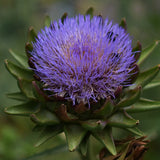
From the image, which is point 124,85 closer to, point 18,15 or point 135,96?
point 135,96

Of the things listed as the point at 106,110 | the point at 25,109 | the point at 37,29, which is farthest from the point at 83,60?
the point at 37,29

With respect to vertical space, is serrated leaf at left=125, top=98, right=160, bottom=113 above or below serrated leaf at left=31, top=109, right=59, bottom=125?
above

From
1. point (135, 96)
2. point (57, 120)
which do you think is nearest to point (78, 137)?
point (57, 120)

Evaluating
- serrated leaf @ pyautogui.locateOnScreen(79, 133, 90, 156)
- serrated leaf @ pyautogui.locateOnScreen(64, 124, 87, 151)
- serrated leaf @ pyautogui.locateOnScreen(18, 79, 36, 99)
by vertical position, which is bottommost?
serrated leaf @ pyautogui.locateOnScreen(79, 133, 90, 156)

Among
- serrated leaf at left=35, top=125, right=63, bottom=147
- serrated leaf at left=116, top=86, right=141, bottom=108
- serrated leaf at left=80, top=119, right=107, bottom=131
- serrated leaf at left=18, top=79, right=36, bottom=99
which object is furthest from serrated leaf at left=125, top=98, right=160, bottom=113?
serrated leaf at left=18, top=79, right=36, bottom=99

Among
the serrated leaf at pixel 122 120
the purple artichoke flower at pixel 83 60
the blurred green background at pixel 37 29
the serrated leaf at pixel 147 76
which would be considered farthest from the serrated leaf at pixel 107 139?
the blurred green background at pixel 37 29

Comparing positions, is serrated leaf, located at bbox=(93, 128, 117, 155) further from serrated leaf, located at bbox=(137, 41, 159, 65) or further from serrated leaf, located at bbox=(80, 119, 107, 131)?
serrated leaf, located at bbox=(137, 41, 159, 65)
